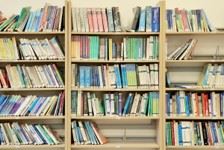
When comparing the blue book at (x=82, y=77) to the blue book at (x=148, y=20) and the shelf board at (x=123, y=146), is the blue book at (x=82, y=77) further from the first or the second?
the blue book at (x=148, y=20)

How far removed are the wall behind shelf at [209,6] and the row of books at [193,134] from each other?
1138 millimetres

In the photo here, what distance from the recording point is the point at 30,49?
3.68 metres

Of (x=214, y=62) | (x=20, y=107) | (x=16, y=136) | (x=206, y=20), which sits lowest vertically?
(x=16, y=136)

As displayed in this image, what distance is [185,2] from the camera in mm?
3943

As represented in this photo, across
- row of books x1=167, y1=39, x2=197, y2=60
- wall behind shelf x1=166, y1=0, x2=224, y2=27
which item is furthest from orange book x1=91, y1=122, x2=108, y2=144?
wall behind shelf x1=166, y1=0, x2=224, y2=27

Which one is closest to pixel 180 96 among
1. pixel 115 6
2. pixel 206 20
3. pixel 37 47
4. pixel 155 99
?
pixel 155 99

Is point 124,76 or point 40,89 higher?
point 124,76

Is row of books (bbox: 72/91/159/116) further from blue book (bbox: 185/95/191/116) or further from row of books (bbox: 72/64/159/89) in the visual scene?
blue book (bbox: 185/95/191/116)

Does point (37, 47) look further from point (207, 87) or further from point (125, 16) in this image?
point (207, 87)

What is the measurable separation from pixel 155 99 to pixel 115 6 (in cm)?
112

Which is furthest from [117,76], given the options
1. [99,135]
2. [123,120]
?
[99,135]

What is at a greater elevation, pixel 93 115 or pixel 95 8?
pixel 95 8

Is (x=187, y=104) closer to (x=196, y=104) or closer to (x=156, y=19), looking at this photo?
(x=196, y=104)

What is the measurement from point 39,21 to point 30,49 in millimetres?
305
